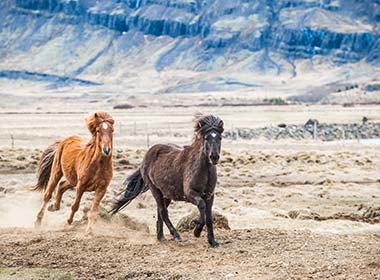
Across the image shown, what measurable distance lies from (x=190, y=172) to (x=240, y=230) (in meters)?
2.01

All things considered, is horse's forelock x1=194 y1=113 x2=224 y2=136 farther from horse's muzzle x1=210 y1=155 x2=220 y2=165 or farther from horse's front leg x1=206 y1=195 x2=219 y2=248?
horse's front leg x1=206 y1=195 x2=219 y2=248

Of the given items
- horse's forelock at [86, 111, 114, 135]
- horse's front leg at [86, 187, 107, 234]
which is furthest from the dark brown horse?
horse's forelock at [86, 111, 114, 135]

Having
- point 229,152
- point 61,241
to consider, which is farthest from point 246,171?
point 61,241

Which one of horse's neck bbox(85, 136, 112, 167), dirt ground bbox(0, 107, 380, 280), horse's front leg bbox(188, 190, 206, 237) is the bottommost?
dirt ground bbox(0, 107, 380, 280)

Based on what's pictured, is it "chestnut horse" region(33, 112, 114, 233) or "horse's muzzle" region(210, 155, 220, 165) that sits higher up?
"horse's muzzle" region(210, 155, 220, 165)

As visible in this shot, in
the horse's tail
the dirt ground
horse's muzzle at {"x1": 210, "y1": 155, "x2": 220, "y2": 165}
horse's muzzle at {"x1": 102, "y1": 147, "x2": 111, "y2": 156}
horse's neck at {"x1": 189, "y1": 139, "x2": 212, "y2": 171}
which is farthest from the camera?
the horse's tail

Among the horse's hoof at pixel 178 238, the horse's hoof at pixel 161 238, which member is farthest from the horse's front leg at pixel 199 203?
the horse's hoof at pixel 161 238

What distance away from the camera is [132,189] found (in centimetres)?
1454

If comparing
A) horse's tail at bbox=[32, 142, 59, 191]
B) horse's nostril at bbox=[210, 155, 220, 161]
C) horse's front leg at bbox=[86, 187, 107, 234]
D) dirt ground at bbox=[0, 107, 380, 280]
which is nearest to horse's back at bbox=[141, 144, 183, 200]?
dirt ground at bbox=[0, 107, 380, 280]

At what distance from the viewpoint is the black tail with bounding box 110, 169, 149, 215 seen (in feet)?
47.3

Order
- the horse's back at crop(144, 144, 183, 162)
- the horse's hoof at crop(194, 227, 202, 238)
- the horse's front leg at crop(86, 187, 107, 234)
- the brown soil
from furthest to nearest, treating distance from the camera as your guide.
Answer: the horse's front leg at crop(86, 187, 107, 234)
the horse's back at crop(144, 144, 183, 162)
the horse's hoof at crop(194, 227, 202, 238)
the brown soil

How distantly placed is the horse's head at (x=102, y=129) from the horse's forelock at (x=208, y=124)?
7.10ft

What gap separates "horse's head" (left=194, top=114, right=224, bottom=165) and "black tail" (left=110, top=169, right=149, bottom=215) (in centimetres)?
225

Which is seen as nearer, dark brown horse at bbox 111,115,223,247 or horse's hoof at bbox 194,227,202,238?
dark brown horse at bbox 111,115,223,247
